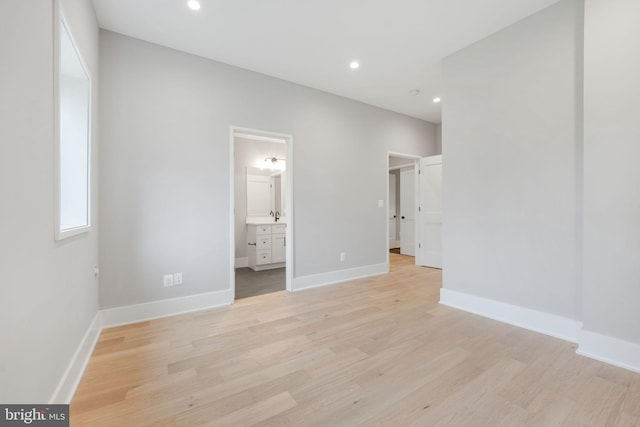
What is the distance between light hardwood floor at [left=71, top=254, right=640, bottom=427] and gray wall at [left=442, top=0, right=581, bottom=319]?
18.1 inches

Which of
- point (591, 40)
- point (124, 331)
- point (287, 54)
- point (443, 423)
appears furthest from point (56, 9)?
point (591, 40)

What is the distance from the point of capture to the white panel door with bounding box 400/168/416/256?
6.00 m

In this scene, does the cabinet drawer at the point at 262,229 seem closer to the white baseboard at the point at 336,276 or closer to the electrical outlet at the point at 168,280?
the white baseboard at the point at 336,276

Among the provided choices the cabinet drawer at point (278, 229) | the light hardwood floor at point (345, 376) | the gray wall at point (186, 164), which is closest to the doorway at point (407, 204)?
the gray wall at point (186, 164)

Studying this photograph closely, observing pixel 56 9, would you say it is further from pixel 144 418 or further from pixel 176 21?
pixel 144 418

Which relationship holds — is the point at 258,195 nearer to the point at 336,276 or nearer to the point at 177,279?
the point at 336,276

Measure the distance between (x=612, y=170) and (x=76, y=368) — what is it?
395cm

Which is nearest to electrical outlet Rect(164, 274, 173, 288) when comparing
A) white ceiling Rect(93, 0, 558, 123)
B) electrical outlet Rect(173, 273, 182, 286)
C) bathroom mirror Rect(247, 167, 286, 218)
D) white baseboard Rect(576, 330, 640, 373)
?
electrical outlet Rect(173, 273, 182, 286)

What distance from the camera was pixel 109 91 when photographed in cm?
259

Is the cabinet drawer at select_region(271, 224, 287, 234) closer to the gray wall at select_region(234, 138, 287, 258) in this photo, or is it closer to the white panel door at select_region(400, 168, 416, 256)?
the gray wall at select_region(234, 138, 287, 258)

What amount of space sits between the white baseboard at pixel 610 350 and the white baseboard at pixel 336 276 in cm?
263

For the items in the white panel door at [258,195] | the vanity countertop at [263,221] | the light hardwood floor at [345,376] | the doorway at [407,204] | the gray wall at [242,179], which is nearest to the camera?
the light hardwood floor at [345,376]

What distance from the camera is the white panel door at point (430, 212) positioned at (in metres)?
4.87

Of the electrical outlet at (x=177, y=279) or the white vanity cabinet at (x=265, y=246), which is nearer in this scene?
the electrical outlet at (x=177, y=279)
